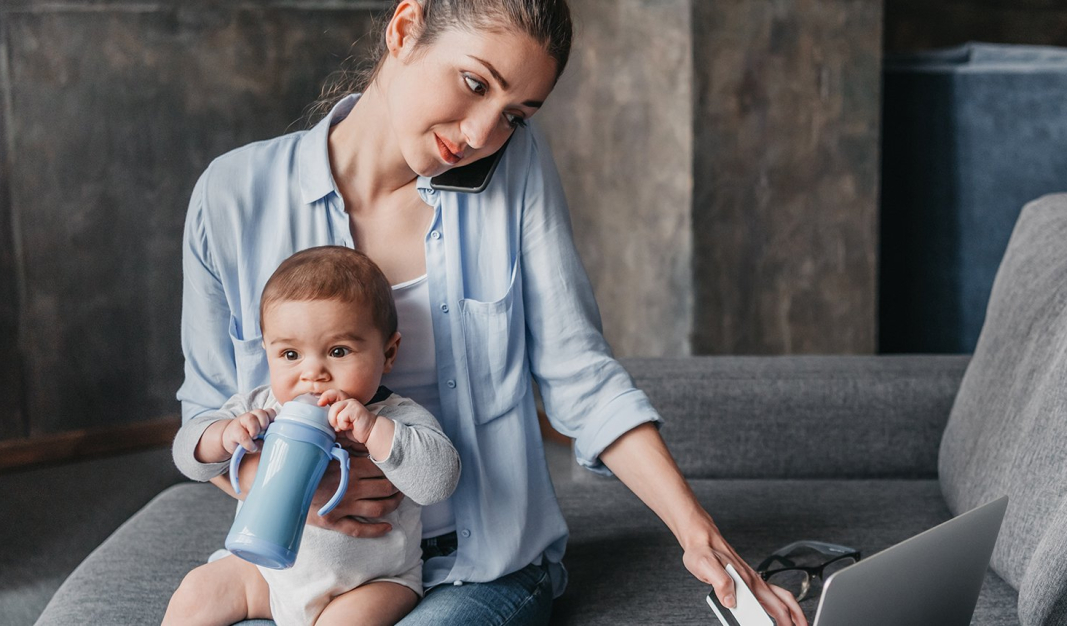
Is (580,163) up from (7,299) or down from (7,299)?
up

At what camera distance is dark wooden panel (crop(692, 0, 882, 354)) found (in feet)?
8.74

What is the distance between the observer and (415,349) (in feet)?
4.37

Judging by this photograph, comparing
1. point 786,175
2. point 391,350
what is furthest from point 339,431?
point 786,175

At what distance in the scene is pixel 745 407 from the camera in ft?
5.97

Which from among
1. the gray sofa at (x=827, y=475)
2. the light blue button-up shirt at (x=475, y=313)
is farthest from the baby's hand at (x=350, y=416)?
the gray sofa at (x=827, y=475)

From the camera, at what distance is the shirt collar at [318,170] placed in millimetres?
1320

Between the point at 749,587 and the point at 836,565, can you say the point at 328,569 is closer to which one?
the point at 749,587

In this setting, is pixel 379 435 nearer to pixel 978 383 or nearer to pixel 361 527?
pixel 361 527

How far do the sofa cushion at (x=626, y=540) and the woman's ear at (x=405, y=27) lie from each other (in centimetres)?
77

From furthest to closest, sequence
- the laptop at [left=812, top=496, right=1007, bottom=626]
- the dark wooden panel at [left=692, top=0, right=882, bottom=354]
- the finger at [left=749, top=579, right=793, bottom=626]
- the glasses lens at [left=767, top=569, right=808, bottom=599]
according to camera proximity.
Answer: the dark wooden panel at [left=692, top=0, right=882, bottom=354] → the glasses lens at [left=767, top=569, right=808, bottom=599] → the finger at [left=749, top=579, right=793, bottom=626] → the laptop at [left=812, top=496, right=1007, bottom=626]

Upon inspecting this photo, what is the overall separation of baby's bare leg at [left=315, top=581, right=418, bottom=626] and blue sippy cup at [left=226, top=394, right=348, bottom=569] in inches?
5.0

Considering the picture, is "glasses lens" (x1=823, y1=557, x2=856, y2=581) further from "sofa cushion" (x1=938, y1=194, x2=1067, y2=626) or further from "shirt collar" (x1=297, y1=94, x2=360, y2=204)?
"shirt collar" (x1=297, y1=94, x2=360, y2=204)

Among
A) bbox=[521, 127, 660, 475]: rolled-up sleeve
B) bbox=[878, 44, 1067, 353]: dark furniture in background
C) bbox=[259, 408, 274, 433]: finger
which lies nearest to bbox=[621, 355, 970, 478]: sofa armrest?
bbox=[521, 127, 660, 475]: rolled-up sleeve

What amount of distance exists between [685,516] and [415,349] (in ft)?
1.34
